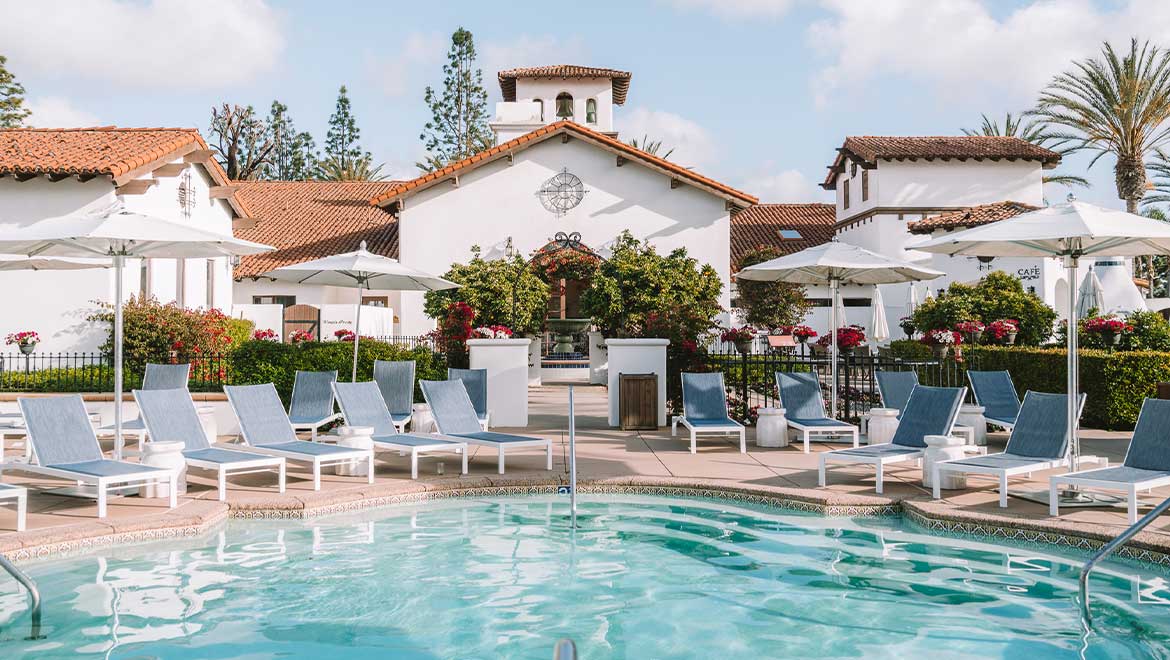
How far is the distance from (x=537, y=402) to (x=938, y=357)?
815cm

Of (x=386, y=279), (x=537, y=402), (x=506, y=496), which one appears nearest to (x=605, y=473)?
(x=506, y=496)

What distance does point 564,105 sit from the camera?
35.7 meters

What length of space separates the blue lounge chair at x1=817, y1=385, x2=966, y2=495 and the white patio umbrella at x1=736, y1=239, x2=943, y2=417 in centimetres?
255

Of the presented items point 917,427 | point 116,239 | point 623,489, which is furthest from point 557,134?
point 917,427

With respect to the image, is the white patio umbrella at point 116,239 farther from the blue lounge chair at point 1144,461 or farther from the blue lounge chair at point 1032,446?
the blue lounge chair at point 1144,461

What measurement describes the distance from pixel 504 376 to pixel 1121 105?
27.2 m

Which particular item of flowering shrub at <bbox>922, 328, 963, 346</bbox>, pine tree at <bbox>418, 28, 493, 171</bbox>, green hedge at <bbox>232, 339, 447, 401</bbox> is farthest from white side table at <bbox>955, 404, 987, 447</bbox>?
pine tree at <bbox>418, 28, 493, 171</bbox>

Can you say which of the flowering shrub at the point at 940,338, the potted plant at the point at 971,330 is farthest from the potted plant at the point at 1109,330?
the flowering shrub at the point at 940,338

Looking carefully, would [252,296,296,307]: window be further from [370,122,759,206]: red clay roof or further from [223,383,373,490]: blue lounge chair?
[223,383,373,490]: blue lounge chair

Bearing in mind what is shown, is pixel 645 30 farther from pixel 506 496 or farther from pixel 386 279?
pixel 506 496

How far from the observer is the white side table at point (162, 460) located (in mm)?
8352

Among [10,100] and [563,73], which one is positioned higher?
[10,100]

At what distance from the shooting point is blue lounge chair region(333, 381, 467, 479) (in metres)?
9.93

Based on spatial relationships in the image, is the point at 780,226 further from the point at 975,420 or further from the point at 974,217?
the point at 975,420
